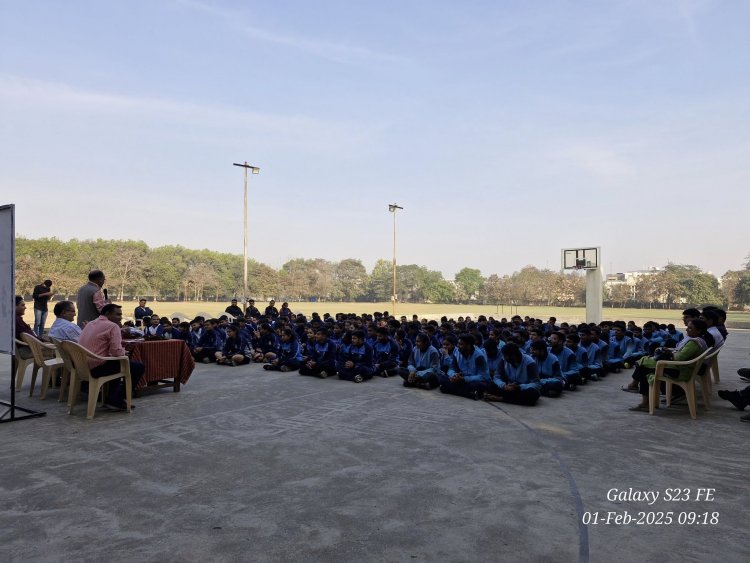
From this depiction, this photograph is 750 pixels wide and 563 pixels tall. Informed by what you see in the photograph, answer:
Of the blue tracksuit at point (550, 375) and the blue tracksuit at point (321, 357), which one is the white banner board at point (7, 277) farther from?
the blue tracksuit at point (550, 375)

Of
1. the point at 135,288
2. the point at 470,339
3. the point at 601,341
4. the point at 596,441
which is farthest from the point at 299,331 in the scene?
the point at 135,288

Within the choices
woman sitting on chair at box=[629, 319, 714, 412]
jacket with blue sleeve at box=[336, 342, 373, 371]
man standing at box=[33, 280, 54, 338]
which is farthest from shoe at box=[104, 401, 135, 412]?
man standing at box=[33, 280, 54, 338]

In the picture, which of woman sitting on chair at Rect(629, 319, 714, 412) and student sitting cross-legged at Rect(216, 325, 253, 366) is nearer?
woman sitting on chair at Rect(629, 319, 714, 412)

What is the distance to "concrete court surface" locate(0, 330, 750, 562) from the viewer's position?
302 cm

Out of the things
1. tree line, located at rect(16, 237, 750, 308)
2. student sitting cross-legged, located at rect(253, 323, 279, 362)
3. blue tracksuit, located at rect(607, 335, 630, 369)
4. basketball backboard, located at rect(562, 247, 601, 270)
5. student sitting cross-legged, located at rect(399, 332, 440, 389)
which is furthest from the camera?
tree line, located at rect(16, 237, 750, 308)

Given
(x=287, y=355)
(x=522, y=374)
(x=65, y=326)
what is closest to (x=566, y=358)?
(x=522, y=374)

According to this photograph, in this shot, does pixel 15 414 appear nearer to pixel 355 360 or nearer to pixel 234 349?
pixel 355 360

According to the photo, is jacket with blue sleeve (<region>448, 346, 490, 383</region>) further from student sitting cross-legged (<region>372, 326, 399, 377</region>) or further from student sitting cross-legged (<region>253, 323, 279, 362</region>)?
student sitting cross-legged (<region>253, 323, 279, 362</region>)

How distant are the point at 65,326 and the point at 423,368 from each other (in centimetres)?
559

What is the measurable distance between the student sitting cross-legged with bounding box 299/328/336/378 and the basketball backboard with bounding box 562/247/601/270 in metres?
14.7

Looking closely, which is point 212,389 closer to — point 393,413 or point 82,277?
point 393,413

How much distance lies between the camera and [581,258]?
21500 millimetres
